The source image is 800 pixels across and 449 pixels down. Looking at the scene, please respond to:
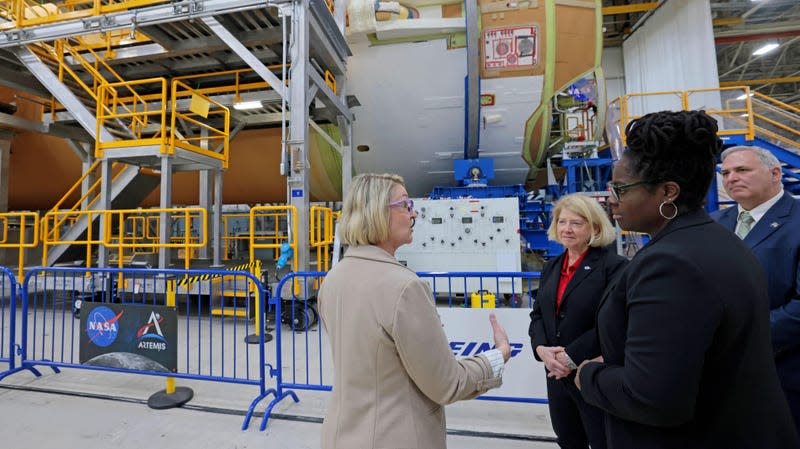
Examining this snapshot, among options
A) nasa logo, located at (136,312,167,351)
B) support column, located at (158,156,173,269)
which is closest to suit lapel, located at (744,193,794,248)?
nasa logo, located at (136,312,167,351)

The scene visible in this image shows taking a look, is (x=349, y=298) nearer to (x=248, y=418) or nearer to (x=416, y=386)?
(x=416, y=386)

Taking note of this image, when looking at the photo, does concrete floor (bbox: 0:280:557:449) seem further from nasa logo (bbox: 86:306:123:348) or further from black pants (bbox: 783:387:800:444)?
black pants (bbox: 783:387:800:444)

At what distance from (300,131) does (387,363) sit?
4084mm

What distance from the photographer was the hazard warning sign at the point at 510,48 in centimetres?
585

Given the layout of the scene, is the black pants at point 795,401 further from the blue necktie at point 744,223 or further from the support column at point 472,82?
the support column at point 472,82

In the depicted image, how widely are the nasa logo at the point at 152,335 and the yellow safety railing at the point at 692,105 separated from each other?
5.48 m

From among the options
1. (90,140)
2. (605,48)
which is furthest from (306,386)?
(605,48)

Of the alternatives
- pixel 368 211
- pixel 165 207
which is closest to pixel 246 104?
pixel 165 207

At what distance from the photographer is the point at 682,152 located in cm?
100

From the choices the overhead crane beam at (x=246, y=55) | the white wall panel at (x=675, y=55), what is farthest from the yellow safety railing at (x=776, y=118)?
the overhead crane beam at (x=246, y=55)

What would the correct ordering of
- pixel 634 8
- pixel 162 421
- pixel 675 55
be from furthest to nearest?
pixel 634 8 → pixel 675 55 → pixel 162 421

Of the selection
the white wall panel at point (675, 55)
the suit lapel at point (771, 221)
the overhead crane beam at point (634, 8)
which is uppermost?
the overhead crane beam at point (634, 8)

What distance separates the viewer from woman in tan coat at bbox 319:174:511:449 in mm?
1137

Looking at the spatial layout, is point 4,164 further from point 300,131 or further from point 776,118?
point 776,118
